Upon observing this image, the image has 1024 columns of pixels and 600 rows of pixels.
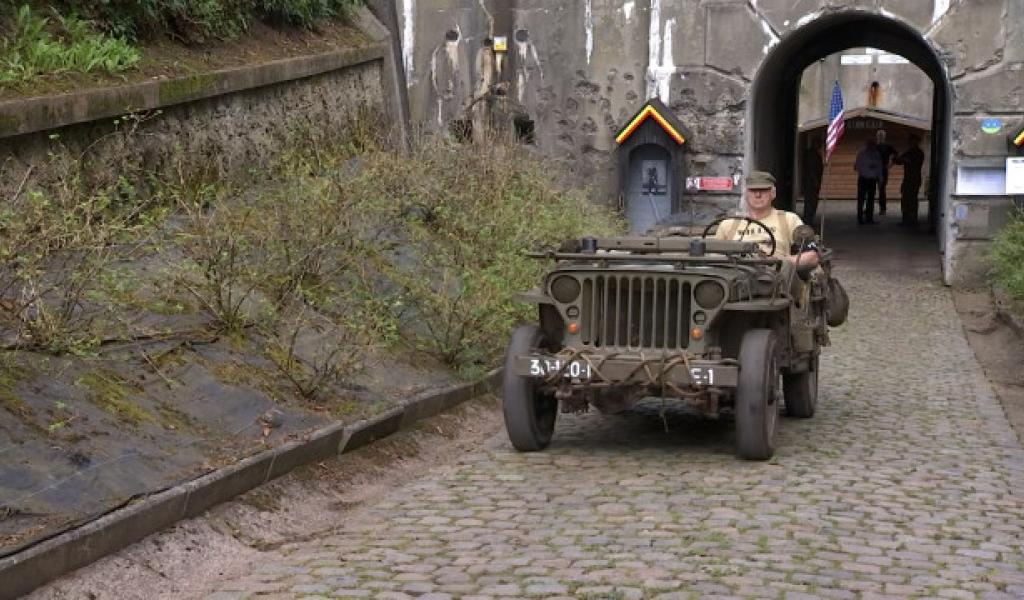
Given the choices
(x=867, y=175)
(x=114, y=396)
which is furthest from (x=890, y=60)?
(x=114, y=396)

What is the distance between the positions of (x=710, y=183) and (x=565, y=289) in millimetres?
13371

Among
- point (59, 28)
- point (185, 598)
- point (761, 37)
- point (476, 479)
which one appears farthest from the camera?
point (761, 37)

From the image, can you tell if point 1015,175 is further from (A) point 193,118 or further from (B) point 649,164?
(A) point 193,118

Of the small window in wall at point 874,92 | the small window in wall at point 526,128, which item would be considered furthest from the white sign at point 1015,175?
the small window in wall at point 874,92

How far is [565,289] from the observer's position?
32.0 feet

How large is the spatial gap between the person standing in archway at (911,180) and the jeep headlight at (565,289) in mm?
24216

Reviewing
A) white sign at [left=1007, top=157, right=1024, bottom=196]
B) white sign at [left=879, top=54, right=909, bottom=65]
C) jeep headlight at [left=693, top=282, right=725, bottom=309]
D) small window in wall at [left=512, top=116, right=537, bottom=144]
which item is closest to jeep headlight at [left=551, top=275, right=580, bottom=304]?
jeep headlight at [left=693, top=282, right=725, bottom=309]

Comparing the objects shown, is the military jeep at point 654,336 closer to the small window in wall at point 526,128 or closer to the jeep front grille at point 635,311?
the jeep front grille at point 635,311

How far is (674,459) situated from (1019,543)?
2.65 meters

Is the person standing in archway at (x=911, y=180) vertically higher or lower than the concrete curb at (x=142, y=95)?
lower

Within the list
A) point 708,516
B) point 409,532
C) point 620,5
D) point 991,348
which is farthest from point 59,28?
point 620,5

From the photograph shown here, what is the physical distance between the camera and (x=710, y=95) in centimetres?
2258

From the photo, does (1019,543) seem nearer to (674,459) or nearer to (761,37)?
(674,459)

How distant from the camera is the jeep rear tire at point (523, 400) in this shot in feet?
31.6
